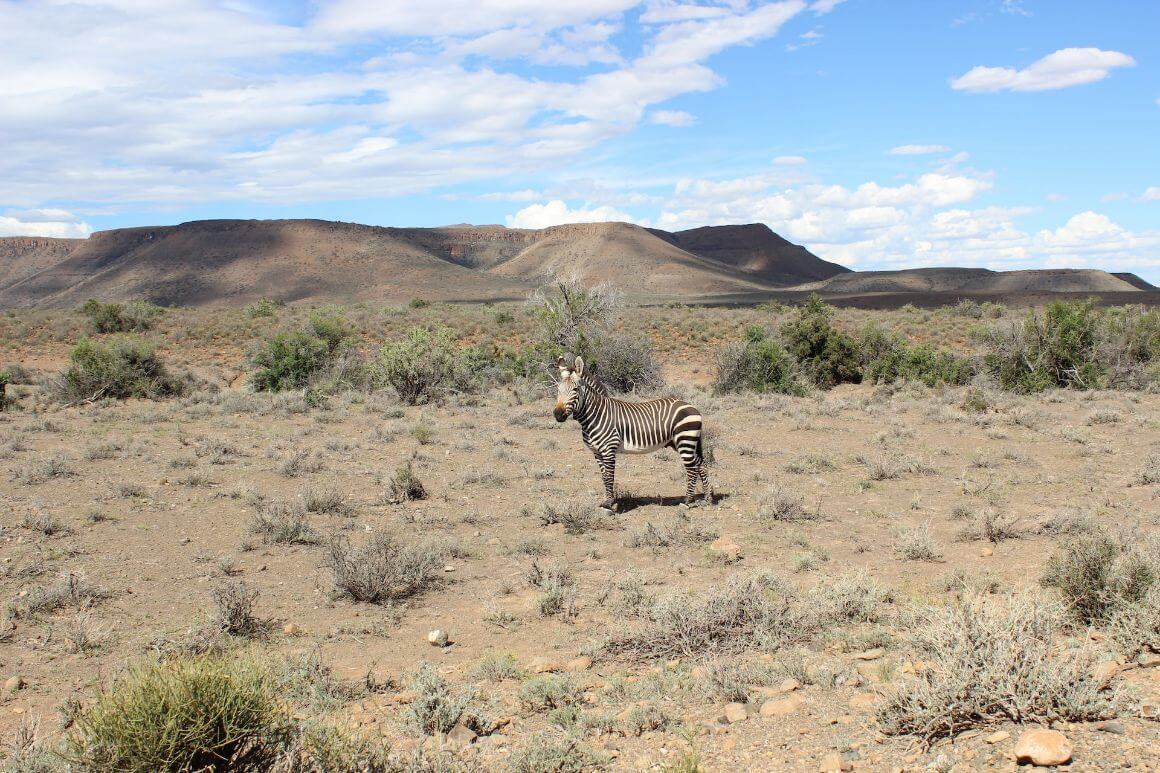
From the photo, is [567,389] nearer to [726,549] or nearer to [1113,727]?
[726,549]

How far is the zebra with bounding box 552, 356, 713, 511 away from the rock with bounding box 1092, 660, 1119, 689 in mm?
7165

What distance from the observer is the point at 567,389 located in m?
11.3

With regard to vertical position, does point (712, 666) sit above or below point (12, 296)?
below

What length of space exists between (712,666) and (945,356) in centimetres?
2367

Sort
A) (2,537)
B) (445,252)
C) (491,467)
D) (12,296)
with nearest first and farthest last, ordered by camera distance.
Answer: (2,537)
(491,467)
(12,296)
(445,252)

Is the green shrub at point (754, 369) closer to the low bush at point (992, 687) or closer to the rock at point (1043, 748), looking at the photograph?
the low bush at point (992, 687)

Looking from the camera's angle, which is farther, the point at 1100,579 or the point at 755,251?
the point at 755,251

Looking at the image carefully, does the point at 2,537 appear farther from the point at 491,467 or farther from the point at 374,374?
the point at 374,374

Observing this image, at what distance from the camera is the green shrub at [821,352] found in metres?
27.0

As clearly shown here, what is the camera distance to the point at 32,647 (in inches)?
264

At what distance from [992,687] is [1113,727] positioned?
556 millimetres

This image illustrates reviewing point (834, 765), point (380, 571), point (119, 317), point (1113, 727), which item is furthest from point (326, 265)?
point (1113, 727)

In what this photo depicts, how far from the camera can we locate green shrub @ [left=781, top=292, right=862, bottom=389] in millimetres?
27031

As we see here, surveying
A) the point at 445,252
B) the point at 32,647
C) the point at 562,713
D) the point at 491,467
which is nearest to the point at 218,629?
the point at 32,647
